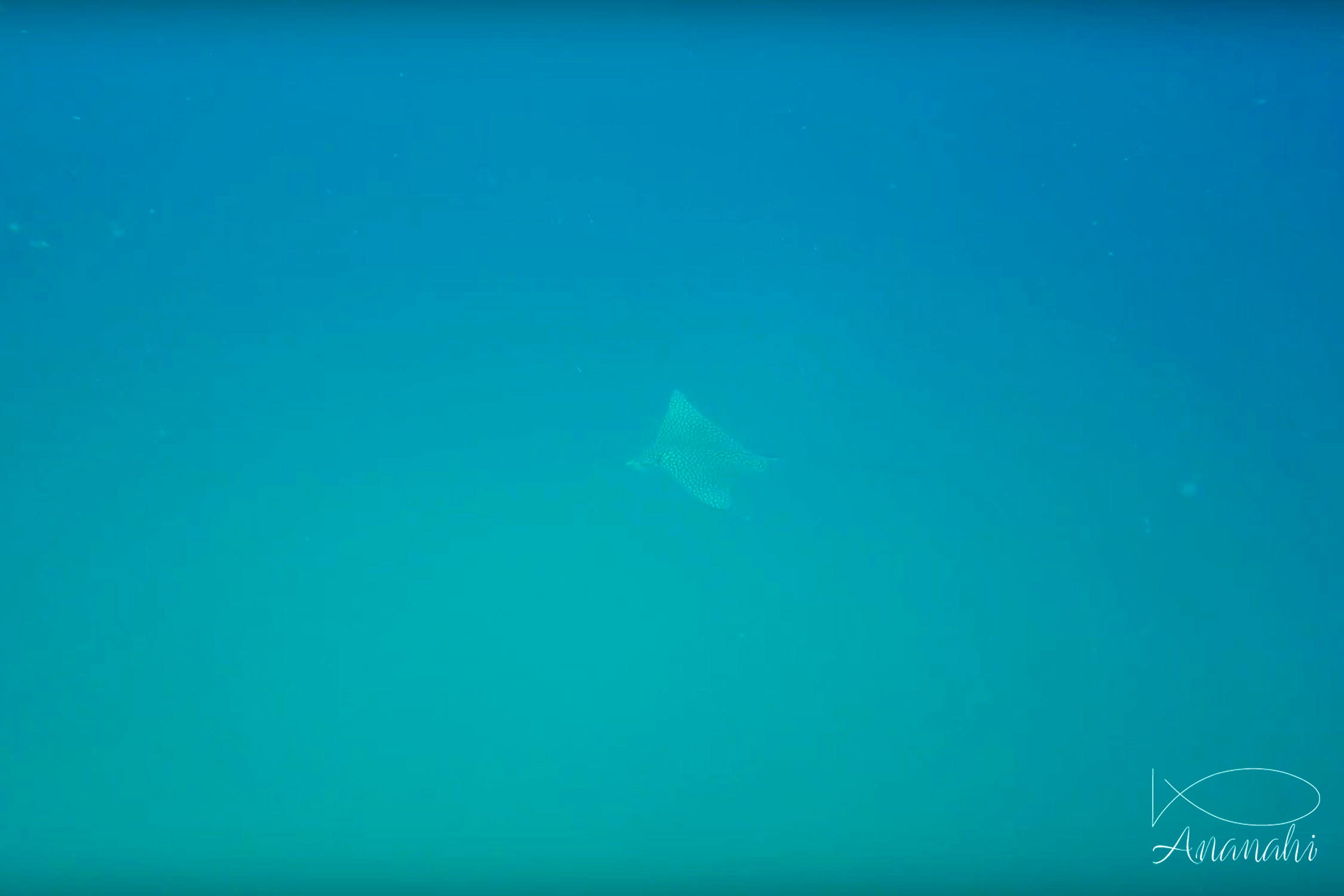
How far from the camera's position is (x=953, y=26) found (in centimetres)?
177

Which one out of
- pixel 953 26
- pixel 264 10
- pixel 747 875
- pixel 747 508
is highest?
pixel 953 26

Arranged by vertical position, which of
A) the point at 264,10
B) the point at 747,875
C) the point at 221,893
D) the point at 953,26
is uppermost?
the point at 953,26

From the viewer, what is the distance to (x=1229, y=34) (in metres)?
1.78

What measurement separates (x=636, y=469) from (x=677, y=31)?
35.2 inches

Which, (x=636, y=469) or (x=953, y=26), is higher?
(x=953, y=26)

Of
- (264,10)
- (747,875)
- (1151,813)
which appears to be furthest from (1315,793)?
(264,10)

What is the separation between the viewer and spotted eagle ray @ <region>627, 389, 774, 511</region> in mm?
1802

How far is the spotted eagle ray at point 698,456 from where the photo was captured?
1.80m

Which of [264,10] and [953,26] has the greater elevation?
[953,26]

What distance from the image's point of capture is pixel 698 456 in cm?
180

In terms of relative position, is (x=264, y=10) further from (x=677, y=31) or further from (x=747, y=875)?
(x=747, y=875)

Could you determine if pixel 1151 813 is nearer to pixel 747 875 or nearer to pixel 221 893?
pixel 747 875

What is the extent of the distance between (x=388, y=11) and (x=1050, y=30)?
134 centimetres

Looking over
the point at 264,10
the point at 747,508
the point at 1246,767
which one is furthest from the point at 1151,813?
the point at 264,10
